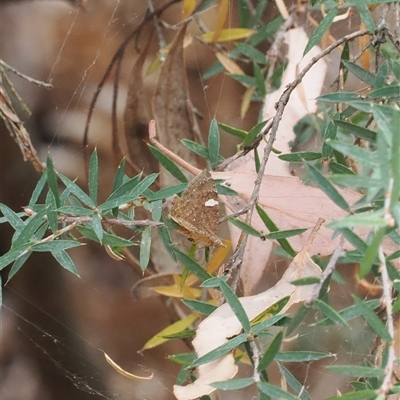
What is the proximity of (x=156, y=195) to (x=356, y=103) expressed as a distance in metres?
0.12

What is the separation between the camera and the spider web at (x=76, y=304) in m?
0.46

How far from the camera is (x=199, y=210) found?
0.25 meters

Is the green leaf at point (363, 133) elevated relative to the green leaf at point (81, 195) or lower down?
elevated

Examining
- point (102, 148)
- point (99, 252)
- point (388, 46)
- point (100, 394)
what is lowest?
point (100, 394)

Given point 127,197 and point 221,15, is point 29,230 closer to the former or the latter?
point 127,197

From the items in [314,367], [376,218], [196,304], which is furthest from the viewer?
[314,367]

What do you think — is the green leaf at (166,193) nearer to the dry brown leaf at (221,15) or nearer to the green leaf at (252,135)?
the green leaf at (252,135)

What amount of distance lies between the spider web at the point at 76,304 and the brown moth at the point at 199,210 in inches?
8.9

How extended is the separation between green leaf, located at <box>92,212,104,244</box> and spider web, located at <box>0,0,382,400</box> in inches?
10.7

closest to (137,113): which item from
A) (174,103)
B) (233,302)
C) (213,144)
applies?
(174,103)

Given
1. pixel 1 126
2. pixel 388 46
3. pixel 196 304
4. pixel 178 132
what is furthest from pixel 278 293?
pixel 1 126

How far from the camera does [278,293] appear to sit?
250 mm

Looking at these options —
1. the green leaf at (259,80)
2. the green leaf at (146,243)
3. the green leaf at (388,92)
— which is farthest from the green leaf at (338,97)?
the green leaf at (259,80)

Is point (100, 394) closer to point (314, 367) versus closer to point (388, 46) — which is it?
point (314, 367)
